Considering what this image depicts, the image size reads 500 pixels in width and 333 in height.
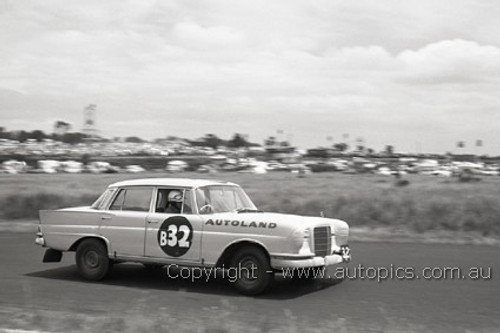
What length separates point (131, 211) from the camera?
402 inches

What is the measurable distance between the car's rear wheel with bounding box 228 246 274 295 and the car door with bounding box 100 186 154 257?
164cm

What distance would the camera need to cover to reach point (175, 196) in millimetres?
10008

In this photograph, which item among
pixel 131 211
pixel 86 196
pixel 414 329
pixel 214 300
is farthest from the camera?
pixel 86 196

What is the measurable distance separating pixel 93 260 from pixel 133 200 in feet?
3.88

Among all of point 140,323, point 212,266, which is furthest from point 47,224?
point 140,323

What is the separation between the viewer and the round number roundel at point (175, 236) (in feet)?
31.2

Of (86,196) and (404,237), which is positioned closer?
(404,237)

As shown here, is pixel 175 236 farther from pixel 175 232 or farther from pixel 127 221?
pixel 127 221

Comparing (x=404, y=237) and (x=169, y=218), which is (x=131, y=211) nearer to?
(x=169, y=218)

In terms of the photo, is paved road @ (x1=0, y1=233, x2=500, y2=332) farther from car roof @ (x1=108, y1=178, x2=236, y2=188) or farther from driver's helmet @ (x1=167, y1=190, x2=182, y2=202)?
car roof @ (x1=108, y1=178, x2=236, y2=188)

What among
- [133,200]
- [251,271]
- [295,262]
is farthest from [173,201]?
[295,262]

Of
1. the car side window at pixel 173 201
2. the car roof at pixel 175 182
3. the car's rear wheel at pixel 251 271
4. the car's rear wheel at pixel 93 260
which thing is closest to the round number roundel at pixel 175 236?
the car side window at pixel 173 201

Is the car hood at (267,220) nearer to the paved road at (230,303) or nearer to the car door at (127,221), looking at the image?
the paved road at (230,303)

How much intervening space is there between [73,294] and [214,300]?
205 cm
